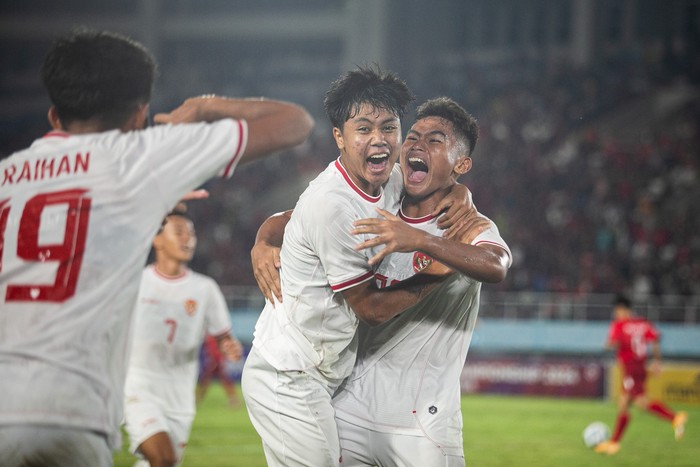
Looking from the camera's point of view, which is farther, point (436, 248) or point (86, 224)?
point (436, 248)

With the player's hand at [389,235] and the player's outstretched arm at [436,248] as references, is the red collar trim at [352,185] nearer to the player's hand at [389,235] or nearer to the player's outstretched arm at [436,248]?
the player's outstretched arm at [436,248]

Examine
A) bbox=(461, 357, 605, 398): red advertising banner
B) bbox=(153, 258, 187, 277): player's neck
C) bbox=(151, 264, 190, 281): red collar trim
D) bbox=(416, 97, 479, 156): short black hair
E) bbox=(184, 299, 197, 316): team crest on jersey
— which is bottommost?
bbox=(461, 357, 605, 398): red advertising banner

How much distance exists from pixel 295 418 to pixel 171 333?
4.20 m

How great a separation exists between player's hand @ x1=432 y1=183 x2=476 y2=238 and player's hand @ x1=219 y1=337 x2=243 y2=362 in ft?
13.7

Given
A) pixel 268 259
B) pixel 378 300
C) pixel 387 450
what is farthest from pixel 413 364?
pixel 268 259

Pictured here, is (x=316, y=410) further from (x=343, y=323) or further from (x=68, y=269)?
(x=68, y=269)

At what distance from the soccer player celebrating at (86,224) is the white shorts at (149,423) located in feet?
15.2

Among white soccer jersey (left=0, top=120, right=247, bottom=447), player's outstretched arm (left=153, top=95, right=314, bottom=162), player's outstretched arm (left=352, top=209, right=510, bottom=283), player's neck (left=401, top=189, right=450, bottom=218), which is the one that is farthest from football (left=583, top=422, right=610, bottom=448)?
white soccer jersey (left=0, top=120, right=247, bottom=447)

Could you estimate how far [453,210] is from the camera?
5.28 meters

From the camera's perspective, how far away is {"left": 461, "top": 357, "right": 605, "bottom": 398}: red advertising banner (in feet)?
76.9

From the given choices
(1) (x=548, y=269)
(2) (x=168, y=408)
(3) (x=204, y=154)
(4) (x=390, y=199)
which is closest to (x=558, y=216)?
(1) (x=548, y=269)

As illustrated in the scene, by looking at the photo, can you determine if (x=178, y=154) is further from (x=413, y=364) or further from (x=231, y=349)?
(x=231, y=349)

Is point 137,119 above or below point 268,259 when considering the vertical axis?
above

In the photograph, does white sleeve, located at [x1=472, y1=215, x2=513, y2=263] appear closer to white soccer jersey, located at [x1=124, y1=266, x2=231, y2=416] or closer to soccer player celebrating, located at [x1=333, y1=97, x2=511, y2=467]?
soccer player celebrating, located at [x1=333, y1=97, x2=511, y2=467]
